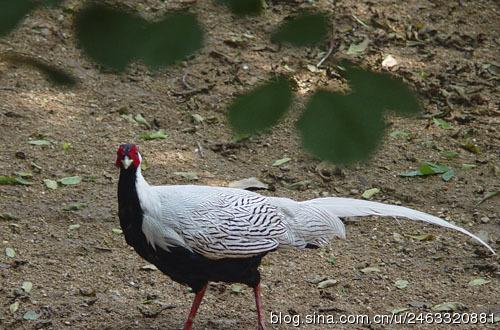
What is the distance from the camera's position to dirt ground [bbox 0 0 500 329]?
420 centimetres

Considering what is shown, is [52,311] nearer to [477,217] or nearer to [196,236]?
[196,236]

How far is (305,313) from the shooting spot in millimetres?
4285

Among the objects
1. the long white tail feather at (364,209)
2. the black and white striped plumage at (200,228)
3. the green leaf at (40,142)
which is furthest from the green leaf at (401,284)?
the green leaf at (40,142)

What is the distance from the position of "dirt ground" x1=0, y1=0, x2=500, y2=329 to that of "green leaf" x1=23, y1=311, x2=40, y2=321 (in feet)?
0.06

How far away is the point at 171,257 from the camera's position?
3.70 meters

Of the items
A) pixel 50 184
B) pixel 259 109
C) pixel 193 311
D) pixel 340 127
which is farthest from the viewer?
pixel 50 184

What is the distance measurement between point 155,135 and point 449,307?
95.2 inches

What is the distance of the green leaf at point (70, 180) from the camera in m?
5.38

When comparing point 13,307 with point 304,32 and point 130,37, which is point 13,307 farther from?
point 304,32

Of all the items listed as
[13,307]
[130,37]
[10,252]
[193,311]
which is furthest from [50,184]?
[130,37]

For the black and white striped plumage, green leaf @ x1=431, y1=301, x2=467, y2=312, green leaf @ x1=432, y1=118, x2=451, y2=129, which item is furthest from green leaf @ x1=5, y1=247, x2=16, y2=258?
green leaf @ x1=432, y1=118, x2=451, y2=129

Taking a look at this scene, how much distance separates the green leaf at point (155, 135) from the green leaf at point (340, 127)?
450cm

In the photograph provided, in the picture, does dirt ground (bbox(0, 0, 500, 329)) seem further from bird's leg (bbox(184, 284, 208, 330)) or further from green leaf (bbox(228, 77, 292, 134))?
green leaf (bbox(228, 77, 292, 134))

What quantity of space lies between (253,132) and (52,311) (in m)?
2.97
